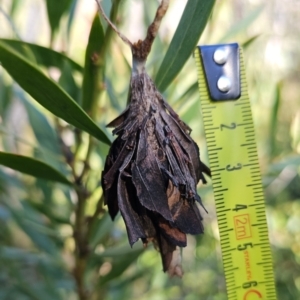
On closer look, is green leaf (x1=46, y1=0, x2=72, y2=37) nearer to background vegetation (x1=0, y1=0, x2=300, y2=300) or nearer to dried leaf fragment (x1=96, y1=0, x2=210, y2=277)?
background vegetation (x1=0, y1=0, x2=300, y2=300)

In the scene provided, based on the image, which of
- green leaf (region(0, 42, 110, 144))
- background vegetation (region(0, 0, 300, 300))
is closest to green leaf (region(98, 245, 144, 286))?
background vegetation (region(0, 0, 300, 300))

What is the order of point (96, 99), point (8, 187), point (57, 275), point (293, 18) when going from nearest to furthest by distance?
point (96, 99), point (8, 187), point (57, 275), point (293, 18)

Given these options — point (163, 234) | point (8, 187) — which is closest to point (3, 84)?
point (8, 187)

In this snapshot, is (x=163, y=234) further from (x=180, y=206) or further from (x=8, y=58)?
(x=8, y=58)

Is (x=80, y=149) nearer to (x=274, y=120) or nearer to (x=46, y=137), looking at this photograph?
(x=46, y=137)

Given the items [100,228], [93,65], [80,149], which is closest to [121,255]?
[100,228]

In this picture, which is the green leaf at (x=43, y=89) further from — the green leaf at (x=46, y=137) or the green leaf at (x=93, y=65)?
the green leaf at (x=46, y=137)
